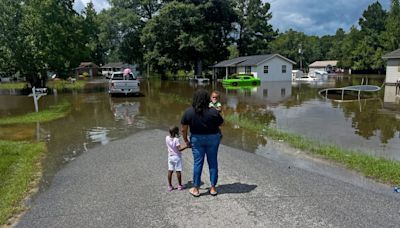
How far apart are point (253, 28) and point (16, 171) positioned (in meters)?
59.4

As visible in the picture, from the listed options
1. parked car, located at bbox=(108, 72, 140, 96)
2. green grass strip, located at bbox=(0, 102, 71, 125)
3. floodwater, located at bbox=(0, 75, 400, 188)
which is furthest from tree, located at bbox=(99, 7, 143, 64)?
green grass strip, located at bbox=(0, 102, 71, 125)

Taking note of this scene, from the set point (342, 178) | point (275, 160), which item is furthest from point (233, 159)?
point (342, 178)

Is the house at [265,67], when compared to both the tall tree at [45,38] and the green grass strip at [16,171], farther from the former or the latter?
the green grass strip at [16,171]

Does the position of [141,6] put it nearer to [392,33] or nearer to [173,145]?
[392,33]

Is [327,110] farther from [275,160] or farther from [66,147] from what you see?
[66,147]

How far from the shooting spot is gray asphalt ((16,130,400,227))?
15.0ft

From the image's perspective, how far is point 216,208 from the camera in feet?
16.3

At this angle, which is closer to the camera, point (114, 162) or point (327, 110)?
point (114, 162)

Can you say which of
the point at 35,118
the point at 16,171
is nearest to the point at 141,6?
the point at 35,118

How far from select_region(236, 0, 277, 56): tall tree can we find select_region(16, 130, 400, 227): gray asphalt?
57.6 m

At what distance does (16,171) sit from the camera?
7.28 metres

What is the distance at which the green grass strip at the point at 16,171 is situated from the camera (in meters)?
5.32

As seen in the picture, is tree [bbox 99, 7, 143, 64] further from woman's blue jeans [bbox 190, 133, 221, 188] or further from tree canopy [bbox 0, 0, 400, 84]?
woman's blue jeans [bbox 190, 133, 221, 188]

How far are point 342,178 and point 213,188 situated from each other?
2730 mm
